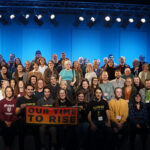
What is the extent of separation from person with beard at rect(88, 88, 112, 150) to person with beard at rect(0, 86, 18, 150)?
1625mm

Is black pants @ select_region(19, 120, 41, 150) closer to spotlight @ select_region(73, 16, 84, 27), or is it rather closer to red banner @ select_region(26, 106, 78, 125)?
red banner @ select_region(26, 106, 78, 125)

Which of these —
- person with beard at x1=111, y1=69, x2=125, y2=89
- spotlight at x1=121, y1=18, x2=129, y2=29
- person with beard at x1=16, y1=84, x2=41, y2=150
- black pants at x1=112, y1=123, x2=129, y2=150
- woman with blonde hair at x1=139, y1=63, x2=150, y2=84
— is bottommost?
black pants at x1=112, y1=123, x2=129, y2=150

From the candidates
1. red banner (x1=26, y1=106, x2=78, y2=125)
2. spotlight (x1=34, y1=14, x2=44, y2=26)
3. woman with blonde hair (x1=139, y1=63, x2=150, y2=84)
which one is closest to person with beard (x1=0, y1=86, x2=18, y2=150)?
red banner (x1=26, y1=106, x2=78, y2=125)

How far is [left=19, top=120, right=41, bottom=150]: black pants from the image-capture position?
531 centimetres

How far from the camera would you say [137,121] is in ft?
18.8

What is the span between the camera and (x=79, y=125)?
555 cm

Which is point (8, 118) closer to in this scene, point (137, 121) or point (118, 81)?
point (137, 121)

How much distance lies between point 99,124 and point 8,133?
192 cm

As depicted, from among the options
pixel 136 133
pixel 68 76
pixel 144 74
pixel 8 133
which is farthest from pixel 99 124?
pixel 144 74

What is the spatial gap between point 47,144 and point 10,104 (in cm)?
120

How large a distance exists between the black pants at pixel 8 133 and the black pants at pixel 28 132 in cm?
12

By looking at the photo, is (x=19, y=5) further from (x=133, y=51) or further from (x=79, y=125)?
(x=79, y=125)

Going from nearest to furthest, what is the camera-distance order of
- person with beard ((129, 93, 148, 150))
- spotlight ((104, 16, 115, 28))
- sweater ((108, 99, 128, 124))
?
1. person with beard ((129, 93, 148, 150))
2. sweater ((108, 99, 128, 124))
3. spotlight ((104, 16, 115, 28))

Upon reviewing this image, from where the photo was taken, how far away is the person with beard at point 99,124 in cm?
536
